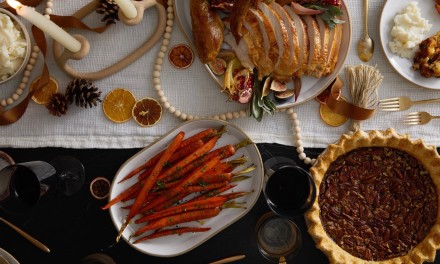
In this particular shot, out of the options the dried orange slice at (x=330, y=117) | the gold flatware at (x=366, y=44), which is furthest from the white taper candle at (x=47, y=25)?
the gold flatware at (x=366, y=44)

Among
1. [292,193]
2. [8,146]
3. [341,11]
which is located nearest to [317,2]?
[341,11]

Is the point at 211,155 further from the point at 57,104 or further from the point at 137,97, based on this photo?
the point at 57,104

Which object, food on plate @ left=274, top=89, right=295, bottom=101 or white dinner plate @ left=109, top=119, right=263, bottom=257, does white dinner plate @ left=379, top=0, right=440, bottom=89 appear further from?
white dinner plate @ left=109, top=119, right=263, bottom=257

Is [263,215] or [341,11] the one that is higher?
[341,11]

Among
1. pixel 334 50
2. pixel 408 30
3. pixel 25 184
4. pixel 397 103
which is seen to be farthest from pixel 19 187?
pixel 408 30

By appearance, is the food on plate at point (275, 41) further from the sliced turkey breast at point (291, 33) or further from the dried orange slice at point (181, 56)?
the dried orange slice at point (181, 56)

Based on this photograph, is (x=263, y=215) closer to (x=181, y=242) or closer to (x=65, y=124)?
(x=181, y=242)
